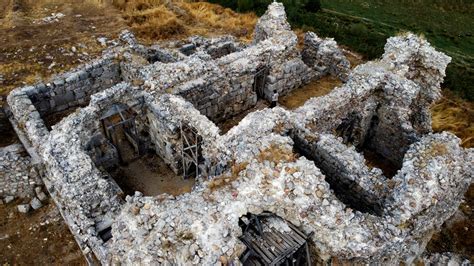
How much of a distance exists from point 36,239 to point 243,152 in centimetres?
686

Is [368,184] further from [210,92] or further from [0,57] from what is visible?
[0,57]

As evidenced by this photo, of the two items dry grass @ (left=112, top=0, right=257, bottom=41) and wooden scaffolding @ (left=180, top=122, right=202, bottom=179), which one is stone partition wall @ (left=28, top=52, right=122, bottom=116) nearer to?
dry grass @ (left=112, top=0, right=257, bottom=41)

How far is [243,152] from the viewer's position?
33.6ft

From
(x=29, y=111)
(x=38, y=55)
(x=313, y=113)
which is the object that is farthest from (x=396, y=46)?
(x=38, y=55)

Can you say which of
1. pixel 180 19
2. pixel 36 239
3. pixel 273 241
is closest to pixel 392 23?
pixel 180 19

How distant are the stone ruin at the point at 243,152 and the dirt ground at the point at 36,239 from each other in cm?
58

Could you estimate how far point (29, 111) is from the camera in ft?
45.3

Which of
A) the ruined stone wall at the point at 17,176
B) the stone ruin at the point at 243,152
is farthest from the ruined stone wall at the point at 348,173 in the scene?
the ruined stone wall at the point at 17,176

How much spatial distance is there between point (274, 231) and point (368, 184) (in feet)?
9.20

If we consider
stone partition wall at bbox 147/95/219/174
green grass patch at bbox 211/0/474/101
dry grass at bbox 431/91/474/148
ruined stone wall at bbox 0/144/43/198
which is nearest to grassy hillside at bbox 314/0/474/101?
green grass patch at bbox 211/0/474/101

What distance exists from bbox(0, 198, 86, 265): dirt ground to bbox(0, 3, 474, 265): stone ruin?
58 centimetres

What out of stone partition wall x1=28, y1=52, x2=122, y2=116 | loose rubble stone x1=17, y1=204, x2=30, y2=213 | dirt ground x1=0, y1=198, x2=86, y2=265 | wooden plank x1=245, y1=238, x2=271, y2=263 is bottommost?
dirt ground x1=0, y1=198, x2=86, y2=265

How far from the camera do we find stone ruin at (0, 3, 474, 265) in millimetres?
8797

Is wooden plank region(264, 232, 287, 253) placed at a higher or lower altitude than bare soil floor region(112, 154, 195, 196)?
higher
